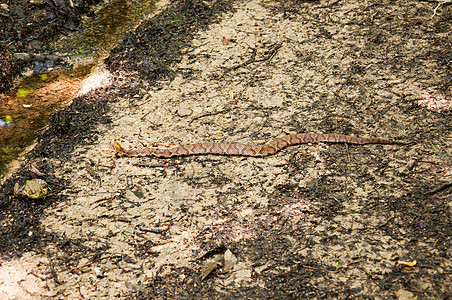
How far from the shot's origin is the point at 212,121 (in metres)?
5.76

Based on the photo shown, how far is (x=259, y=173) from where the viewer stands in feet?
15.9

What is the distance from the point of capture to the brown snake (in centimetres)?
504

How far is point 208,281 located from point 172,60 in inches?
183

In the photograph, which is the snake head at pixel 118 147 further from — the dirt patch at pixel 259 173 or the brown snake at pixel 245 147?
the dirt patch at pixel 259 173

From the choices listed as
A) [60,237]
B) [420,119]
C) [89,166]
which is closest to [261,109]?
[420,119]

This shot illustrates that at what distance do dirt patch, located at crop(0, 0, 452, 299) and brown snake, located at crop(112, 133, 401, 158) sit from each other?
0.11 m

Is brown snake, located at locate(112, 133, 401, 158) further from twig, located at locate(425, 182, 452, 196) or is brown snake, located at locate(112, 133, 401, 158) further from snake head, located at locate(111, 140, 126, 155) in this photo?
twig, located at locate(425, 182, 452, 196)

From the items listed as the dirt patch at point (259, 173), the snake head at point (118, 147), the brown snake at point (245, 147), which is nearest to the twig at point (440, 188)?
the dirt patch at point (259, 173)

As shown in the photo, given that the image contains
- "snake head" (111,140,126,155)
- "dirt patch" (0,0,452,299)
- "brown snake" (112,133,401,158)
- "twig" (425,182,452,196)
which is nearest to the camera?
"dirt patch" (0,0,452,299)

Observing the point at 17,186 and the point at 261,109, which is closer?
the point at 17,186

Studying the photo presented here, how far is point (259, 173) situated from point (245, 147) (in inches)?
19.2

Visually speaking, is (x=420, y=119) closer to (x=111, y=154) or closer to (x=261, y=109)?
(x=261, y=109)

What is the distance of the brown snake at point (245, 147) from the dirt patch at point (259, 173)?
0.37 ft

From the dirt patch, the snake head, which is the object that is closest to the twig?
the dirt patch
